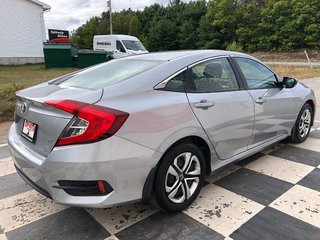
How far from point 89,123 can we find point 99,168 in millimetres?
328

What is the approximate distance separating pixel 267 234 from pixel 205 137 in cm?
95

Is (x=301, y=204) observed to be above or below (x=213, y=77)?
below

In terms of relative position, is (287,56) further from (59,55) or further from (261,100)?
(261,100)

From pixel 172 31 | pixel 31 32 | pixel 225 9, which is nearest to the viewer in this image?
pixel 31 32

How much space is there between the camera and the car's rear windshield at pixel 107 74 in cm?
271

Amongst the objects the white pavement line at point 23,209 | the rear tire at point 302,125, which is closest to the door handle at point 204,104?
the white pavement line at point 23,209

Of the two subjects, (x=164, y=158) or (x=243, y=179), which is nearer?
(x=164, y=158)

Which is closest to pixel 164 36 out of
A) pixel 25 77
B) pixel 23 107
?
pixel 25 77

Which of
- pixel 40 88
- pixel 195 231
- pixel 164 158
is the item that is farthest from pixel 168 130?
pixel 40 88

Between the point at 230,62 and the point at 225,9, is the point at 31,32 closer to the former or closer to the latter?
the point at 230,62

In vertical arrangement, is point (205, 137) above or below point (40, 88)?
below

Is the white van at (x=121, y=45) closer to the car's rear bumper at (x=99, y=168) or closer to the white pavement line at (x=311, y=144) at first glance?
the white pavement line at (x=311, y=144)

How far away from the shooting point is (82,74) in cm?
321

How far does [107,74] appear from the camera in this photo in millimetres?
2967
